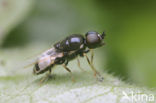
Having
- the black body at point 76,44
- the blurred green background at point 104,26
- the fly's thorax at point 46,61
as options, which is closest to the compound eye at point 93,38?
the black body at point 76,44

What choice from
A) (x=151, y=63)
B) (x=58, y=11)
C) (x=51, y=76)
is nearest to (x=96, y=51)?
(x=151, y=63)

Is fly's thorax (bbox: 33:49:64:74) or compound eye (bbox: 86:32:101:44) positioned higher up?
compound eye (bbox: 86:32:101:44)

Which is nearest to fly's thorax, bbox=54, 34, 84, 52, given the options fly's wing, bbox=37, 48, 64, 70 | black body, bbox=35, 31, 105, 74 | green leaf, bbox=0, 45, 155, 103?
black body, bbox=35, 31, 105, 74

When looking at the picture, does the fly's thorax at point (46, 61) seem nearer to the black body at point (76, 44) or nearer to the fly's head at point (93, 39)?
the black body at point (76, 44)

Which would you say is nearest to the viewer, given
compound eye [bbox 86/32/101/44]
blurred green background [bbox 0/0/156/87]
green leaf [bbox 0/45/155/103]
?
green leaf [bbox 0/45/155/103]

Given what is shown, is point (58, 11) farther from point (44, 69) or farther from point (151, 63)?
point (44, 69)

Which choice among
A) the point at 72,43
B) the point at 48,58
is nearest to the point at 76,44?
the point at 72,43

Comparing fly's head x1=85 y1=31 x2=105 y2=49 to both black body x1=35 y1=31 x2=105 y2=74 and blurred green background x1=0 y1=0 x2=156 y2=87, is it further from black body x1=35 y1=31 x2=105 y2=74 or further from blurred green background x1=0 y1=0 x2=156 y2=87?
blurred green background x1=0 y1=0 x2=156 y2=87

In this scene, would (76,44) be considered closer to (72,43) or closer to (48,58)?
(72,43)
